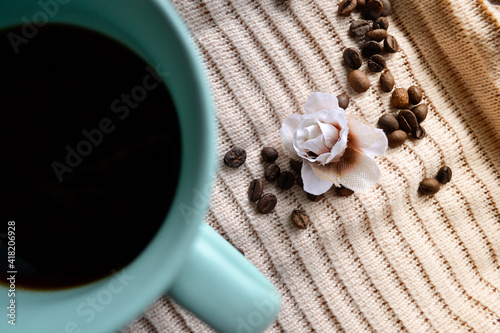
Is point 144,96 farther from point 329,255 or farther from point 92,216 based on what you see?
point 329,255

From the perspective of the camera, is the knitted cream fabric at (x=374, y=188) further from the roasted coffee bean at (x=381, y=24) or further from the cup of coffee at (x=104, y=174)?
the cup of coffee at (x=104, y=174)

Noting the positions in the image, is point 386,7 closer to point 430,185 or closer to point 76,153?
point 430,185

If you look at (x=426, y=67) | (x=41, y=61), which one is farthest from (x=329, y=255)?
(x=41, y=61)

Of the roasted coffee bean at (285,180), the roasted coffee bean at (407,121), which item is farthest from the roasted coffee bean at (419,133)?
the roasted coffee bean at (285,180)

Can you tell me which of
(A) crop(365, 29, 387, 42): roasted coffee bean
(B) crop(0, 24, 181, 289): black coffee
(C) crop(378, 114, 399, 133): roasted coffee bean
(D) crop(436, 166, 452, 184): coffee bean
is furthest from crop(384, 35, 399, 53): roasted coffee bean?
(B) crop(0, 24, 181, 289): black coffee

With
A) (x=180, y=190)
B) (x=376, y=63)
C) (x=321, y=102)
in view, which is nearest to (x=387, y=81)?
(x=376, y=63)

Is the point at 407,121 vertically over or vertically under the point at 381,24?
under
